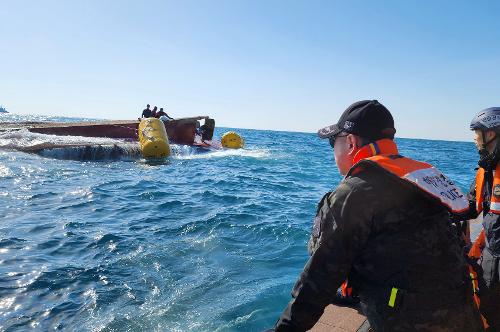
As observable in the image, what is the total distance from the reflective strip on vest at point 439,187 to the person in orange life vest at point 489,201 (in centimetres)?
162

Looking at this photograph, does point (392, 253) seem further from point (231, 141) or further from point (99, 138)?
point (231, 141)

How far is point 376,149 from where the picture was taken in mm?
2248

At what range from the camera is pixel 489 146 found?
3818mm

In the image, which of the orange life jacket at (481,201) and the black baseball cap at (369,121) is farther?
the orange life jacket at (481,201)

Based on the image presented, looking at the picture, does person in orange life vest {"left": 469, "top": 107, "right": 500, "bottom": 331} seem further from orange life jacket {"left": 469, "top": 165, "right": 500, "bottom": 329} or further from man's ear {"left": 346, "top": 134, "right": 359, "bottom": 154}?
man's ear {"left": 346, "top": 134, "right": 359, "bottom": 154}

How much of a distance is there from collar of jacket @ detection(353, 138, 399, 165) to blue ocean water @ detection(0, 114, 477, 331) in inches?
149

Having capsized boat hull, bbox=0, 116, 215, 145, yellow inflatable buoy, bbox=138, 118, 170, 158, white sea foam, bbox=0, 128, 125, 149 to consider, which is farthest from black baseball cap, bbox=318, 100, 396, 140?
capsized boat hull, bbox=0, 116, 215, 145

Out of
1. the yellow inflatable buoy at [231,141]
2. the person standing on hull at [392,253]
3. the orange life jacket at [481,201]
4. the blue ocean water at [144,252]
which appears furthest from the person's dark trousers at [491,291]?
the yellow inflatable buoy at [231,141]

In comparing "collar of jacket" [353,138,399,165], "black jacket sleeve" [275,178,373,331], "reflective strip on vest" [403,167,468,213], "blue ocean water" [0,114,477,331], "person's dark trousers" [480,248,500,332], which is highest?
"collar of jacket" [353,138,399,165]

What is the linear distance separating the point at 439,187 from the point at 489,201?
6.93ft

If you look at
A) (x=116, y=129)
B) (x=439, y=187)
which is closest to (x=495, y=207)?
(x=439, y=187)

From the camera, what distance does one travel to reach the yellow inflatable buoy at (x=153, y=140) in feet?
68.7

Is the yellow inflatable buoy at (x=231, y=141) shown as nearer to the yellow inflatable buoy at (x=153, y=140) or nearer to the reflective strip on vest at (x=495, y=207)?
the yellow inflatable buoy at (x=153, y=140)

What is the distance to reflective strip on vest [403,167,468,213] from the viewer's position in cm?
204
